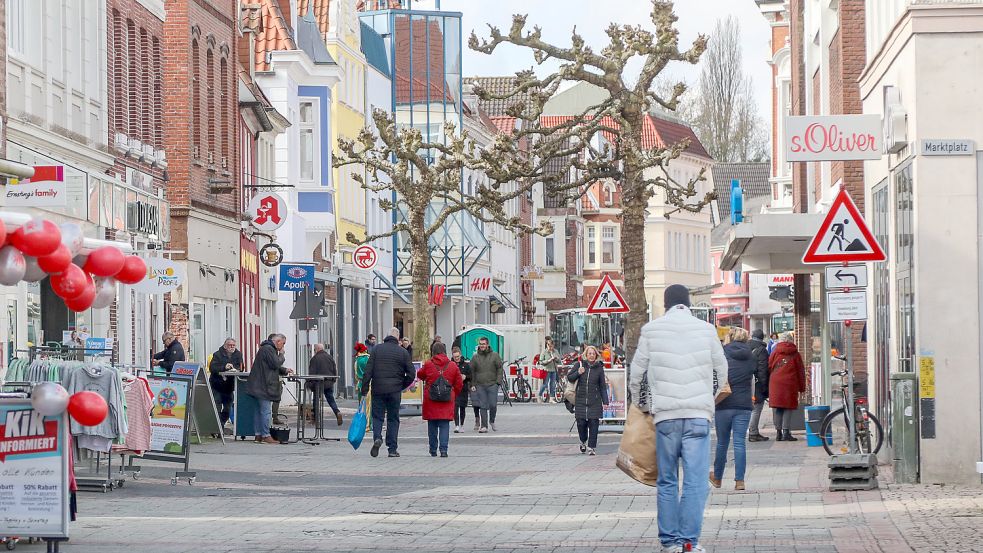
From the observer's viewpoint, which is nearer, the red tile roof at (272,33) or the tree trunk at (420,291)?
the tree trunk at (420,291)

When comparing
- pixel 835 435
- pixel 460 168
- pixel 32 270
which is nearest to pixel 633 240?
Answer: pixel 835 435

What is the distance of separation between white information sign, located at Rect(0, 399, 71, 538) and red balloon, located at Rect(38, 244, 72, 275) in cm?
155

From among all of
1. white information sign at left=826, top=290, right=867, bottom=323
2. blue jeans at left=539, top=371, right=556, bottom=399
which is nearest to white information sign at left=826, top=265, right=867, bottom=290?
white information sign at left=826, top=290, right=867, bottom=323

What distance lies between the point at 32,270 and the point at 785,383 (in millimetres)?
18132

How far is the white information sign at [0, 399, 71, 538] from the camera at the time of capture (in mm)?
12391

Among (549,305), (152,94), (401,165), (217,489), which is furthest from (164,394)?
(549,305)

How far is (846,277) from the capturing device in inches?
668

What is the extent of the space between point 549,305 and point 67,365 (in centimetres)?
8702

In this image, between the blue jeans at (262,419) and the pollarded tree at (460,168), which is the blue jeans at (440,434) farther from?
the pollarded tree at (460,168)

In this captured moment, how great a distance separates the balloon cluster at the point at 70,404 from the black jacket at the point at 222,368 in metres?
17.0

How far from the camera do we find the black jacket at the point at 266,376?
28.0 meters

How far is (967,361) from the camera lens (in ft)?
58.3

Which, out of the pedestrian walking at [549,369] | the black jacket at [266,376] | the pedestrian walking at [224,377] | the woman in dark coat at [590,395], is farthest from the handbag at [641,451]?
the pedestrian walking at [549,369]

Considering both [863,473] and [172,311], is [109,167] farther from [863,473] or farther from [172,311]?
[863,473]
